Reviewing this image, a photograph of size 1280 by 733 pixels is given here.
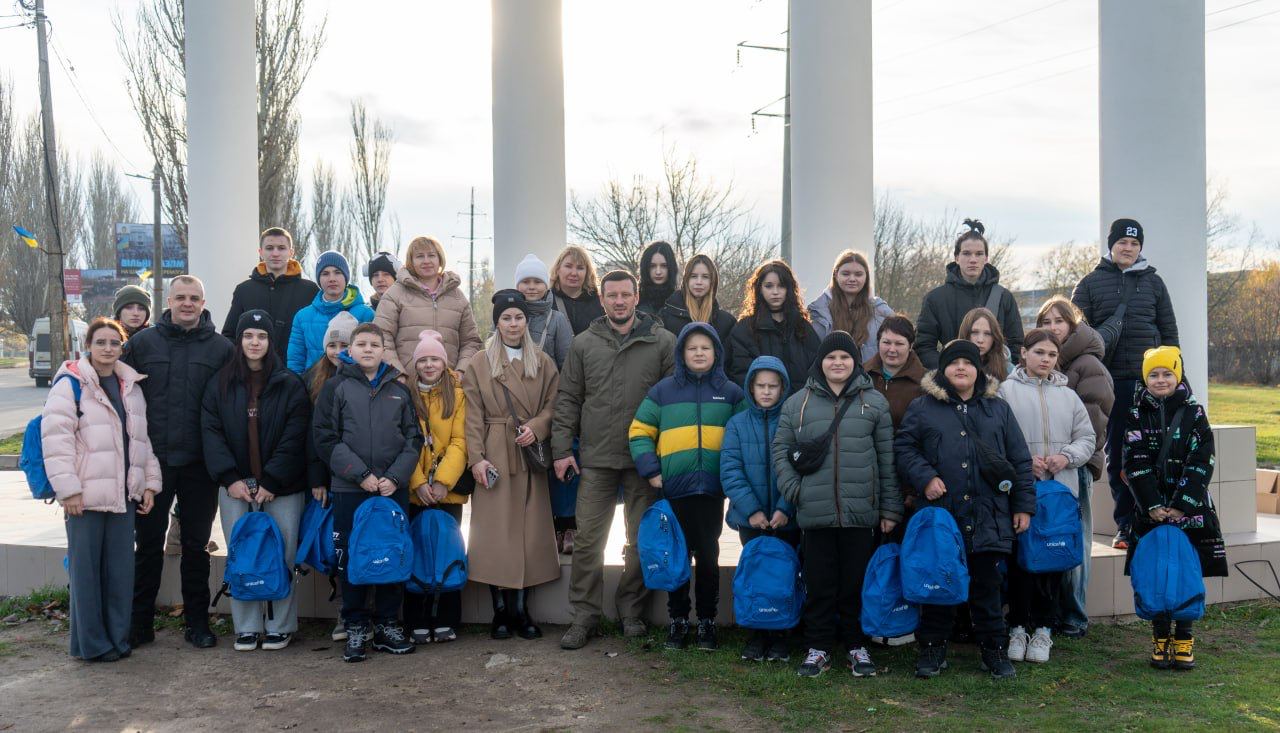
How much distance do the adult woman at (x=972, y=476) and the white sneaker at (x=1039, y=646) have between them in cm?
23

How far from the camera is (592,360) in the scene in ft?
18.4

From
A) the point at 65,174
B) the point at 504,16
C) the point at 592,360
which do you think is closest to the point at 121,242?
the point at 65,174

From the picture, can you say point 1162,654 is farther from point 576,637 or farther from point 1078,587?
point 576,637

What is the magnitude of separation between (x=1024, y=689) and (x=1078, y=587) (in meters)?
1.17

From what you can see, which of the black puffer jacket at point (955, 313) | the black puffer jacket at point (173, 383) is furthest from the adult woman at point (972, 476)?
the black puffer jacket at point (173, 383)

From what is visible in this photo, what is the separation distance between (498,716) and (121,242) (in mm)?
48614

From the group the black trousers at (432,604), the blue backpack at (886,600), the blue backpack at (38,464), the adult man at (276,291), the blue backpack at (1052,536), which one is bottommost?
the black trousers at (432,604)

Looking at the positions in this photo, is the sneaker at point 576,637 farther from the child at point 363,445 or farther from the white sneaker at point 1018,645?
the white sneaker at point 1018,645

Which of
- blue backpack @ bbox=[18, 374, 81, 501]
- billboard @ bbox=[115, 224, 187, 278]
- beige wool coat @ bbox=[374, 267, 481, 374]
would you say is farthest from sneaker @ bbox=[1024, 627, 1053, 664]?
billboard @ bbox=[115, 224, 187, 278]

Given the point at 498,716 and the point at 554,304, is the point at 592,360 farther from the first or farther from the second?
the point at 498,716

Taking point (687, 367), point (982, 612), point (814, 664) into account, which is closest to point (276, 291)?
point (687, 367)

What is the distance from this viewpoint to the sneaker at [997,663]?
4869 millimetres

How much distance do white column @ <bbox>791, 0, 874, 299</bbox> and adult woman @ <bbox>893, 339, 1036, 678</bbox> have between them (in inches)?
133

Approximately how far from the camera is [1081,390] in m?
5.81
